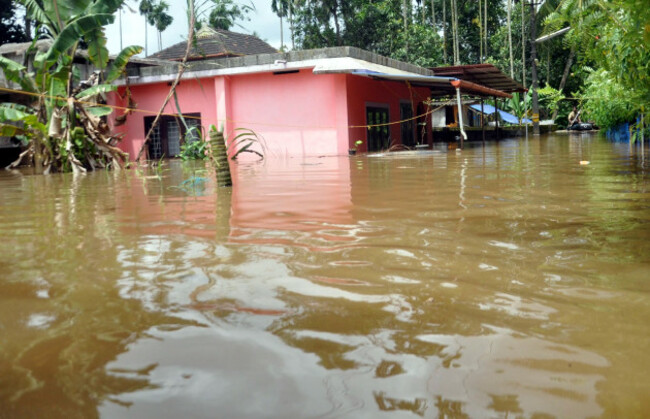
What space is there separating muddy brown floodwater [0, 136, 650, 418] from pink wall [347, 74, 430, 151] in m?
14.0

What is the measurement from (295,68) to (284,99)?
3.74 feet

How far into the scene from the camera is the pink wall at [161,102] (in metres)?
19.7

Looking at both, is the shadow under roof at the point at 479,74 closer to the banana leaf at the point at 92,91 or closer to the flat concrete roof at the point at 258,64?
the flat concrete roof at the point at 258,64

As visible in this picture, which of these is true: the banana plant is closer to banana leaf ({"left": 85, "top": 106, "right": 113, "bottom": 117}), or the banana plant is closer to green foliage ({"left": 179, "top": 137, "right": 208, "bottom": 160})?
banana leaf ({"left": 85, "top": 106, "right": 113, "bottom": 117})

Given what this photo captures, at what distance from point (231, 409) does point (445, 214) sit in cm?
339

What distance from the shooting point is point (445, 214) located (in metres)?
4.78

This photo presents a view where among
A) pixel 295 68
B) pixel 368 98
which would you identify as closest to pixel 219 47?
pixel 368 98

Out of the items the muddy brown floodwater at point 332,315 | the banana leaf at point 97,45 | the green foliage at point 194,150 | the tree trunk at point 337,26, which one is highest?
the tree trunk at point 337,26

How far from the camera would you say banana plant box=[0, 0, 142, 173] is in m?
11.9

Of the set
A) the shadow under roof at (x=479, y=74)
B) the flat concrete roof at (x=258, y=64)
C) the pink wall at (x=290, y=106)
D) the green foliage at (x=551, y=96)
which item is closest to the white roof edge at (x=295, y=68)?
the flat concrete roof at (x=258, y=64)

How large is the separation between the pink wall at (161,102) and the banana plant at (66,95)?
218 inches

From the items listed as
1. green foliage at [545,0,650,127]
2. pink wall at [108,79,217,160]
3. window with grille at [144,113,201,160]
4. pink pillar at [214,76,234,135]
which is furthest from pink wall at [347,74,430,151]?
green foliage at [545,0,650,127]

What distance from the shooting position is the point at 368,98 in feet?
64.8

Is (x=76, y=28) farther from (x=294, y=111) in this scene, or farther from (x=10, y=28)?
(x=10, y=28)
